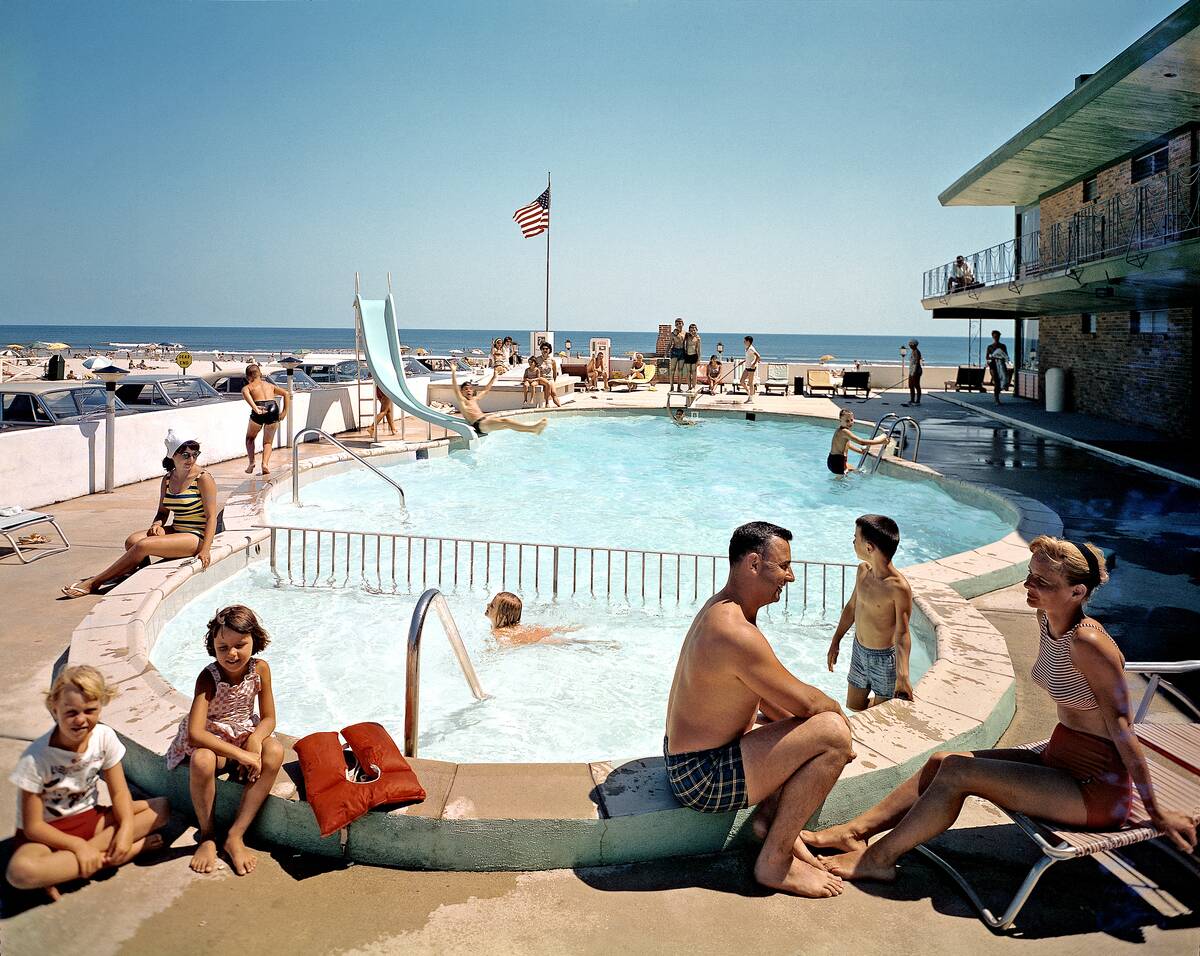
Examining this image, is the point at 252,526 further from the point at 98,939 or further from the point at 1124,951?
the point at 1124,951

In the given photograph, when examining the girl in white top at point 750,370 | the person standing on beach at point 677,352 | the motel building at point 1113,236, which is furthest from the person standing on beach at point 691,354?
the motel building at point 1113,236

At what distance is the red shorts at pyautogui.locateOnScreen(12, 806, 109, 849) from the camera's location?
324cm

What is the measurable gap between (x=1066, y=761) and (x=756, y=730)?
1.11 metres

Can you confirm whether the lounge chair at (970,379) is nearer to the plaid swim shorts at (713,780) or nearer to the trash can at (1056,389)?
the trash can at (1056,389)

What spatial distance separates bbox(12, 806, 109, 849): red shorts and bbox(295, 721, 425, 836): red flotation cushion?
28.8 inches

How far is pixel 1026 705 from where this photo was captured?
16.7ft

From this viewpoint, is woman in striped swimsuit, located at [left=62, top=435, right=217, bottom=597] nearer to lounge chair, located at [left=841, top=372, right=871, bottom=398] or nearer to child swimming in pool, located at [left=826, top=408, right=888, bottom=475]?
child swimming in pool, located at [left=826, top=408, right=888, bottom=475]

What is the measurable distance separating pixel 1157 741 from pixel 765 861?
168cm

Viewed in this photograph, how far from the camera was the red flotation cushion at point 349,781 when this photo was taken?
3.37m

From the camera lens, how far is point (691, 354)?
27406mm

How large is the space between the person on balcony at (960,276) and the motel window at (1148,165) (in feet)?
20.3

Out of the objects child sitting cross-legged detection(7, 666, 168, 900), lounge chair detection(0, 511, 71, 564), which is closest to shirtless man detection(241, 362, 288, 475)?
lounge chair detection(0, 511, 71, 564)

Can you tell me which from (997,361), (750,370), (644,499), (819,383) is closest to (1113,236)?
(997,361)

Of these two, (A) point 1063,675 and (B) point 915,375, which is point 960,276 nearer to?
(B) point 915,375
